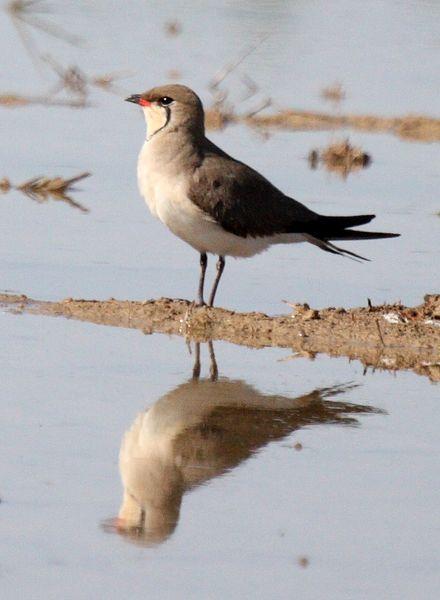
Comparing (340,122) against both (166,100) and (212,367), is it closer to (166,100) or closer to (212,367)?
(166,100)

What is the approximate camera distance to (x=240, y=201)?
827cm

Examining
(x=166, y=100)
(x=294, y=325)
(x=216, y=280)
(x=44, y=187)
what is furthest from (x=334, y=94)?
(x=294, y=325)

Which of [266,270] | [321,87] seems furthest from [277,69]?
[266,270]

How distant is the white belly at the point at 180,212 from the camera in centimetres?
801

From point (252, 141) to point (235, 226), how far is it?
5.28 m

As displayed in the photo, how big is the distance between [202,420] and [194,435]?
0.76 ft

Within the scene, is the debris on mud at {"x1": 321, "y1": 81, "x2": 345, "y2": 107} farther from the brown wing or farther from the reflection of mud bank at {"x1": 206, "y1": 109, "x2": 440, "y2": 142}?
the brown wing

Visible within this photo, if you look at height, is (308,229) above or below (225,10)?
below

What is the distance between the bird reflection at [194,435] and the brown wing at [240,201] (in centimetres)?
126

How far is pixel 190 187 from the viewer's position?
316 inches

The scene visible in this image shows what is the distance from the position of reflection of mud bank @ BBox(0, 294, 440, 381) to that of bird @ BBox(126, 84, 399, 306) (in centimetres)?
27

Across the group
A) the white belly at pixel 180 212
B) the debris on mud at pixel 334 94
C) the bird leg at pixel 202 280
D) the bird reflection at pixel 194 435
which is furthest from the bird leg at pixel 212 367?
the debris on mud at pixel 334 94

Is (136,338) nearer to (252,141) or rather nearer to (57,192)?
(57,192)

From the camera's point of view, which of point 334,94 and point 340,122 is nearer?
point 340,122
